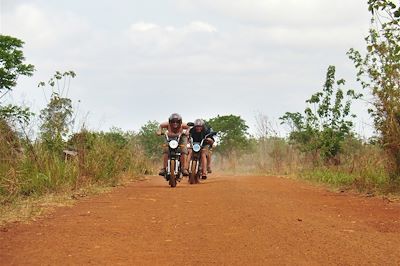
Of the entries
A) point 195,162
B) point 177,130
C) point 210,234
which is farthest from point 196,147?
point 210,234

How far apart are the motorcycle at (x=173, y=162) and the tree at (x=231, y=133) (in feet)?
121

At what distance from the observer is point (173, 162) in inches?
599

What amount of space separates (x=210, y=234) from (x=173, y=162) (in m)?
Answer: 8.11

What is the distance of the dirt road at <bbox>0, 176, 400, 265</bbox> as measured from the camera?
5.84 metres

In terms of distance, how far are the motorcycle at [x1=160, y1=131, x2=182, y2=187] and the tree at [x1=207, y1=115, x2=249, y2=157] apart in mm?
36780

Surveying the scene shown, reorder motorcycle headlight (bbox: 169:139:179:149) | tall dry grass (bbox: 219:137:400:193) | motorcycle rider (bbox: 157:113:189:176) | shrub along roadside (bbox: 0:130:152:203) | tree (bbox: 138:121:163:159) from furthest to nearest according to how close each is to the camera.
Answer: tree (bbox: 138:121:163:159) → motorcycle rider (bbox: 157:113:189:176) → motorcycle headlight (bbox: 169:139:179:149) → tall dry grass (bbox: 219:137:400:193) → shrub along roadside (bbox: 0:130:152:203)

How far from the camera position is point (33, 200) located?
33.9 ft

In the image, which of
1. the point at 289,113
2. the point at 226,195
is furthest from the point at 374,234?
the point at 289,113

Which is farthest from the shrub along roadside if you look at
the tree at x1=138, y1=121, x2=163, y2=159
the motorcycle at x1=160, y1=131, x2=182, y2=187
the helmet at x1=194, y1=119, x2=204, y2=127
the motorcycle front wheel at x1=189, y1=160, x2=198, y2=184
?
the tree at x1=138, y1=121, x2=163, y2=159

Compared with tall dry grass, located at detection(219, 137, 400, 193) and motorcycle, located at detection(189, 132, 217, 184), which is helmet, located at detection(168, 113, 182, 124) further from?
tall dry grass, located at detection(219, 137, 400, 193)

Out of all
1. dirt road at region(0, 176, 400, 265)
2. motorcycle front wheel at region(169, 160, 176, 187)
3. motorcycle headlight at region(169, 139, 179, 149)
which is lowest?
dirt road at region(0, 176, 400, 265)

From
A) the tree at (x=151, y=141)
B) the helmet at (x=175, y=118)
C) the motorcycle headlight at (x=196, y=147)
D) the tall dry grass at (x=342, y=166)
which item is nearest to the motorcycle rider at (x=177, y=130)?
the helmet at (x=175, y=118)

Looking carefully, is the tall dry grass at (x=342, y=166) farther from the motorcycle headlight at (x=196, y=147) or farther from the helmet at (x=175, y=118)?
the helmet at (x=175, y=118)

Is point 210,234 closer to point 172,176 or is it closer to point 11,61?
point 172,176
